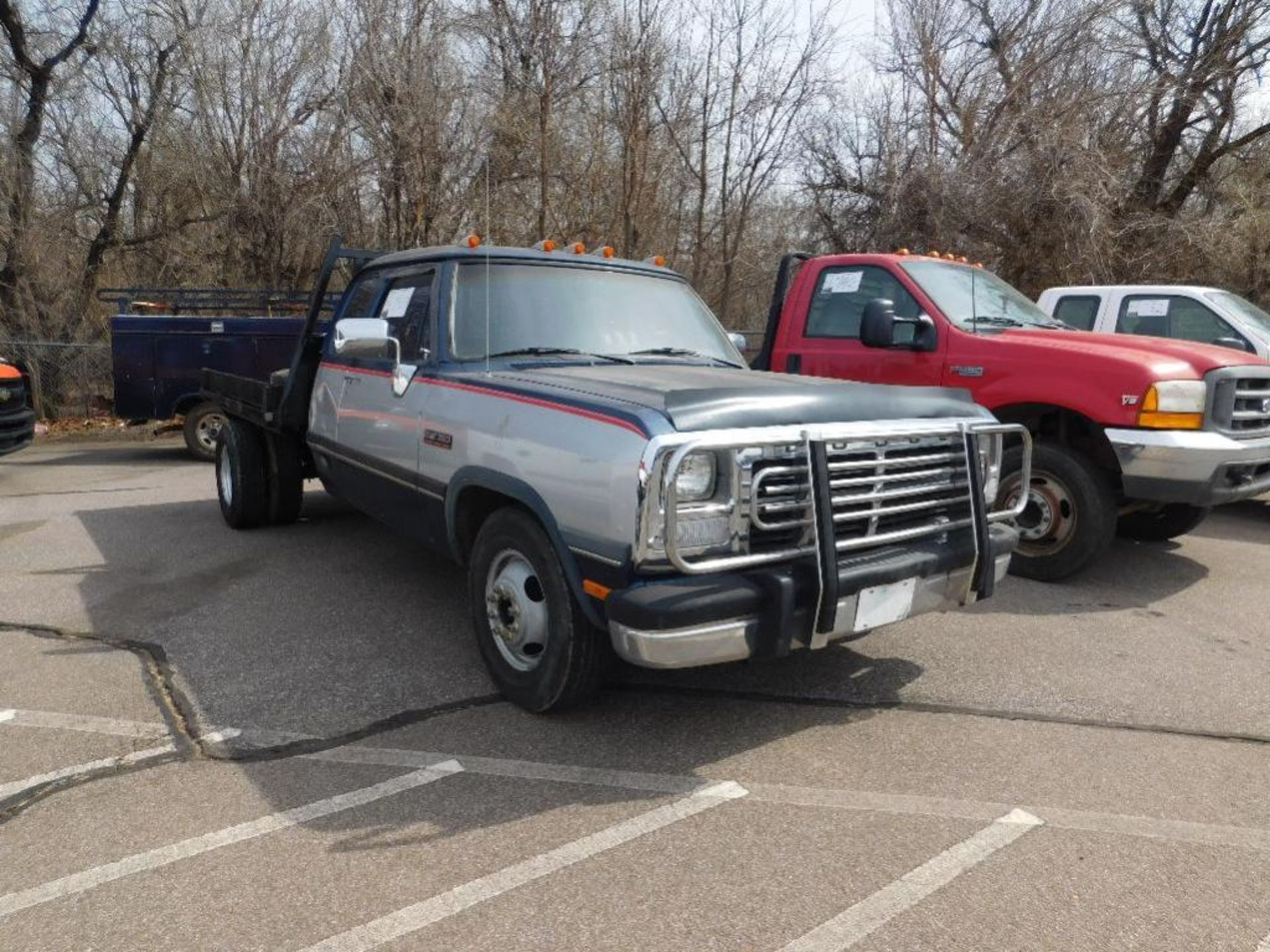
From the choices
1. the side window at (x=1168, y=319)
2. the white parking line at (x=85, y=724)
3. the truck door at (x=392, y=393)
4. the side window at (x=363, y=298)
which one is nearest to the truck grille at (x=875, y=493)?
the truck door at (x=392, y=393)

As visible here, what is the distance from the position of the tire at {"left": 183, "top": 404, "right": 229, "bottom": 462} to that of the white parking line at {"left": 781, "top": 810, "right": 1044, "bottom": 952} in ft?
34.5

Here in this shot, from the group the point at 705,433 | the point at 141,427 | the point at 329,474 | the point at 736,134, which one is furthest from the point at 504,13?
the point at 705,433

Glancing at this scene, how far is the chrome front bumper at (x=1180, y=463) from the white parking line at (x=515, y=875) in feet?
11.4

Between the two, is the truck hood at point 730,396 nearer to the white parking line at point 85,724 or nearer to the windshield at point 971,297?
the white parking line at point 85,724

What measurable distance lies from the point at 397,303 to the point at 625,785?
9.88 ft

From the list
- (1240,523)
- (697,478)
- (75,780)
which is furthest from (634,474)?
(1240,523)

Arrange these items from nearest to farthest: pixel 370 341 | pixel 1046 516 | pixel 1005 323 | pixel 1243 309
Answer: pixel 370 341 < pixel 1046 516 < pixel 1005 323 < pixel 1243 309

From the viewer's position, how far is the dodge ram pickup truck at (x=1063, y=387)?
17.5ft

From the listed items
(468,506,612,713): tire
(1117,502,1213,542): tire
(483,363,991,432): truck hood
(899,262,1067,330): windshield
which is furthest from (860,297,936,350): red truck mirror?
(468,506,612,713): tire

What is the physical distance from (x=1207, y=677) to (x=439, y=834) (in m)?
3.63

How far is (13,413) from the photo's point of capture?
29.6 feet

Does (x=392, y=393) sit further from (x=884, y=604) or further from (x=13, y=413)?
(x=13, y=413)

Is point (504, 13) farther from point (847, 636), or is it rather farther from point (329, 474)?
point (847, 636)

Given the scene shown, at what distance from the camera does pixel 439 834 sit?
9.67 ft
